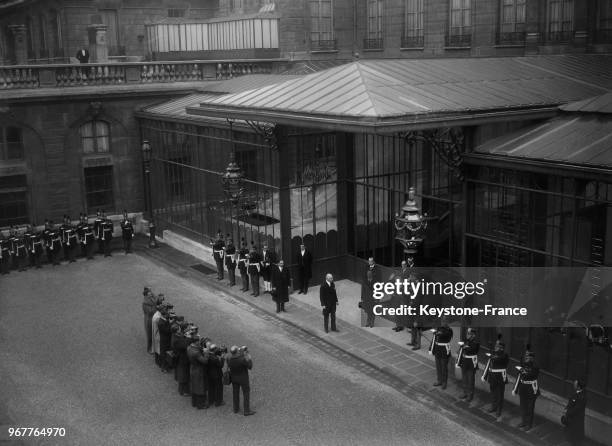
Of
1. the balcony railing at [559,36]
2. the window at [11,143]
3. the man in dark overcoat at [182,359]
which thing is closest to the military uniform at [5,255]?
the window at [11,143]

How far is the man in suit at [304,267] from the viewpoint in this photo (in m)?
20.8

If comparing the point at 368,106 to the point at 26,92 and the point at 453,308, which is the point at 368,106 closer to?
the point at 453,308

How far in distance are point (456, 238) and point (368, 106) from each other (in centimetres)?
787

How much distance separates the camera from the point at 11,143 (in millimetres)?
27547

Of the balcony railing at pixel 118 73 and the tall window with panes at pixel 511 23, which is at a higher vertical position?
the tall window with panes at pixel 511 23

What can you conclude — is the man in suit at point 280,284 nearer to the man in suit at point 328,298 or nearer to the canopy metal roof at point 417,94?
the man in suit at point 328,298

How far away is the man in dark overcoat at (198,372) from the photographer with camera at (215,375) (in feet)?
0.33

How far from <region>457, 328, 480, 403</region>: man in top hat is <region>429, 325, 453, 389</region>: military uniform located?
A: 0.45 m

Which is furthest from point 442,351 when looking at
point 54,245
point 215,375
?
point 54,245

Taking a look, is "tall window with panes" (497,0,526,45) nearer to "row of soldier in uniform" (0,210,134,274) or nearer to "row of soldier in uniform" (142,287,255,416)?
"row of soldier in uniform" (0,210,134,274)

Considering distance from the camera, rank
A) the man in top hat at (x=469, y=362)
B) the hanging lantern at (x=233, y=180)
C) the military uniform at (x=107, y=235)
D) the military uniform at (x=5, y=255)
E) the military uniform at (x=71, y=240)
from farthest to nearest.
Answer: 1. the military uniform at (x=107, y=235)
2. the military uniform at (x=71, y=240)
3. the military uniform at (x=5, y=255)
4. the hanging lantern at (x=233, y=180)
5. the man in top hat at (x=469, y=362)

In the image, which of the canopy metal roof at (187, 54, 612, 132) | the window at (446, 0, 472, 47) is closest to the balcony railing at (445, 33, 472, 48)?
the window at (446, 0, 472, 47)

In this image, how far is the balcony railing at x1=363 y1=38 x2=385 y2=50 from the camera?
31625 millimetres

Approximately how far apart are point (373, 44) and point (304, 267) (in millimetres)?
14725
